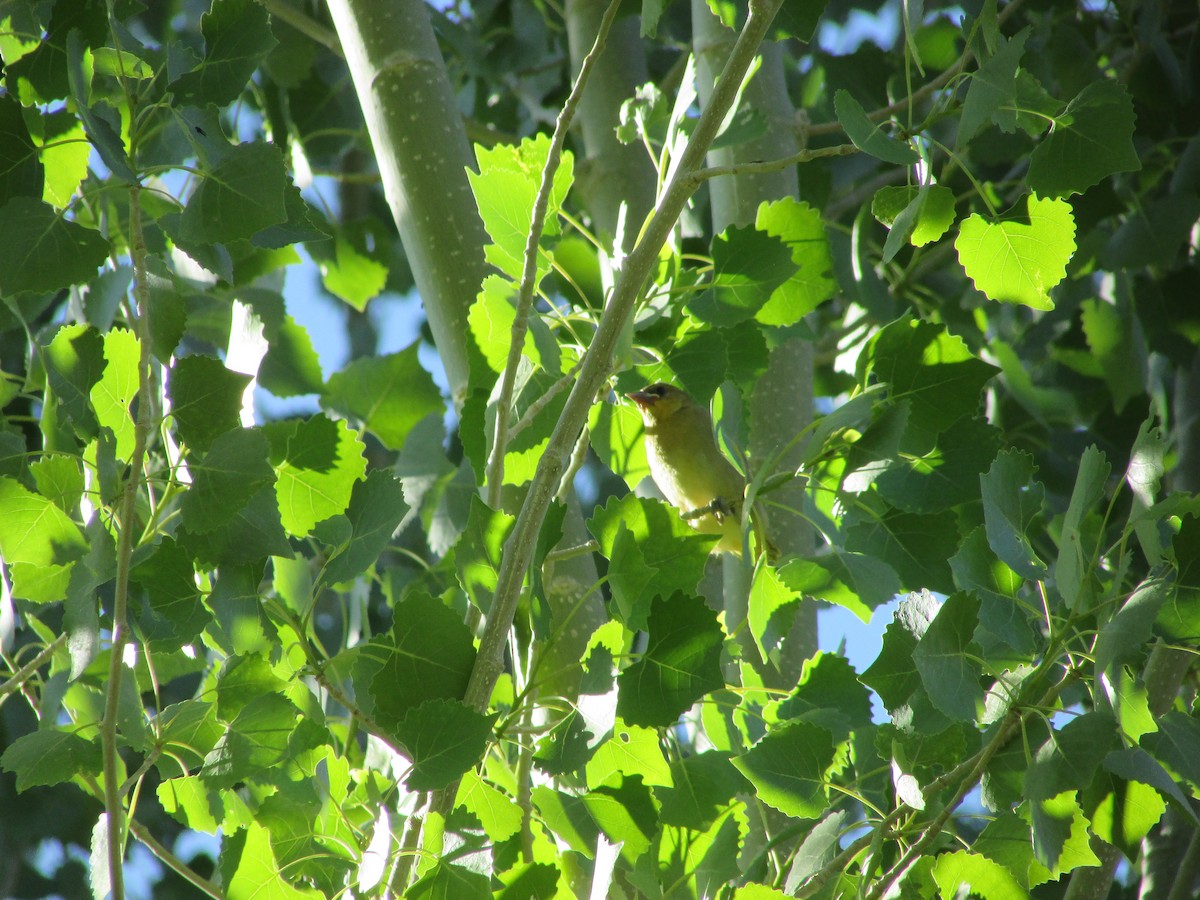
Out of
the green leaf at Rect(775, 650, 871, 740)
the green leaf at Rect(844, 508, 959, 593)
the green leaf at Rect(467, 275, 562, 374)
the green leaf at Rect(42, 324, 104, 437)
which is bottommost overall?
Answer: the green leaf at Rect(775, 650, 871, 740)

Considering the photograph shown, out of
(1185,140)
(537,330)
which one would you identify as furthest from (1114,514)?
(537,330)

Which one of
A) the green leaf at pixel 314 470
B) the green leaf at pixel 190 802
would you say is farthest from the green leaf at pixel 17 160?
the green leaf at pixel 190 802

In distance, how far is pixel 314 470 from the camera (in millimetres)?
1372

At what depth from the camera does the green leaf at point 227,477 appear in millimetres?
1169

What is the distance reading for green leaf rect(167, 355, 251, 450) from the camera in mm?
1190

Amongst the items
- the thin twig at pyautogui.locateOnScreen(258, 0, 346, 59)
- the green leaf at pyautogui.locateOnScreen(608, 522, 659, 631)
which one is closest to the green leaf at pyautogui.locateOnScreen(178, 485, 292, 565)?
the green leaf at pyautogui.locateOnScreen(608, 522, 659, 631)

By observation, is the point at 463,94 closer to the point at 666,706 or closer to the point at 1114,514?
the point at 1114,514

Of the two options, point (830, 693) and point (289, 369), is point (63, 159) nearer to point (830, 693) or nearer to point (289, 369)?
point (289, 369)

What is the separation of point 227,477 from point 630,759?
519mm

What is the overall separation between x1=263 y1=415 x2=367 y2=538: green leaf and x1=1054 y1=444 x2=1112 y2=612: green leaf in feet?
2.38

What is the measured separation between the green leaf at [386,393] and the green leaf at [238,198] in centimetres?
68

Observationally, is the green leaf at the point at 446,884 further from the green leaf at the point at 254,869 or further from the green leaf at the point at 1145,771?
the green leaf at the point at 1145,771

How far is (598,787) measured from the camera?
1.31 metres

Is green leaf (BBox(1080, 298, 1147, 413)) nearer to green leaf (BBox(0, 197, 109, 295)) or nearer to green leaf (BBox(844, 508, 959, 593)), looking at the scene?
green leaf (BBox(844, 508, 959, 593))
